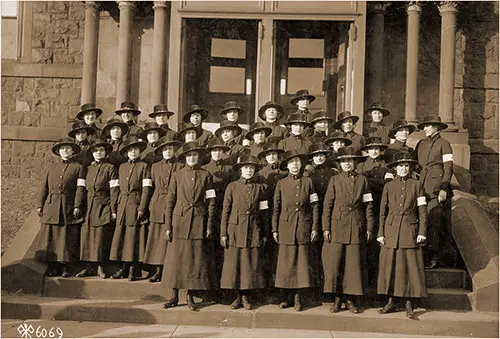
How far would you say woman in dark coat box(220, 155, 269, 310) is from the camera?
682 cm

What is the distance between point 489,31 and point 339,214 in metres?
6.81

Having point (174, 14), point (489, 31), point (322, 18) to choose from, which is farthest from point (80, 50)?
point (489, 31)

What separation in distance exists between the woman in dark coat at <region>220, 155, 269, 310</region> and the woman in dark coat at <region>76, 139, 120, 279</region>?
64.8 inches

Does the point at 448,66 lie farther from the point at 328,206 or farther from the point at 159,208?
the point at 159,208

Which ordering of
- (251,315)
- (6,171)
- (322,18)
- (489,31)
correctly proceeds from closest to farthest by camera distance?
(251,315) < (322,18) < (489,31) < (6,171)

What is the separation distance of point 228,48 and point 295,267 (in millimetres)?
6149

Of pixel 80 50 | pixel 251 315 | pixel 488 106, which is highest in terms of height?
pixel 80 50

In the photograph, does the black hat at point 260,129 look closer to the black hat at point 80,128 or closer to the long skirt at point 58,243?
the black hat at point 80,128

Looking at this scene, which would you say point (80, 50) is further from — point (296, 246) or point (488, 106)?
point (488, 106)

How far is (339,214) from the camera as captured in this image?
6.84 metres

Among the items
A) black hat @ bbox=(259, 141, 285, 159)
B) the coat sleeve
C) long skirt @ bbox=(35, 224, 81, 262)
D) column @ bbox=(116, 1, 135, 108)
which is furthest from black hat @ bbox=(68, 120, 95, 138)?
the coat sleeve

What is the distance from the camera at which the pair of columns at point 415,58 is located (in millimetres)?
10641

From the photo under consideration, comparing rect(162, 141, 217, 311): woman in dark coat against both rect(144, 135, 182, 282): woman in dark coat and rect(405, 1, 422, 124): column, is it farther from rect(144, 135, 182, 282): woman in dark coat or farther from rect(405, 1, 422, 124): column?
rect(405, 1, 422, 124): column

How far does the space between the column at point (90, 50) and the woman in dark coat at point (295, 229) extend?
19.6 ft
